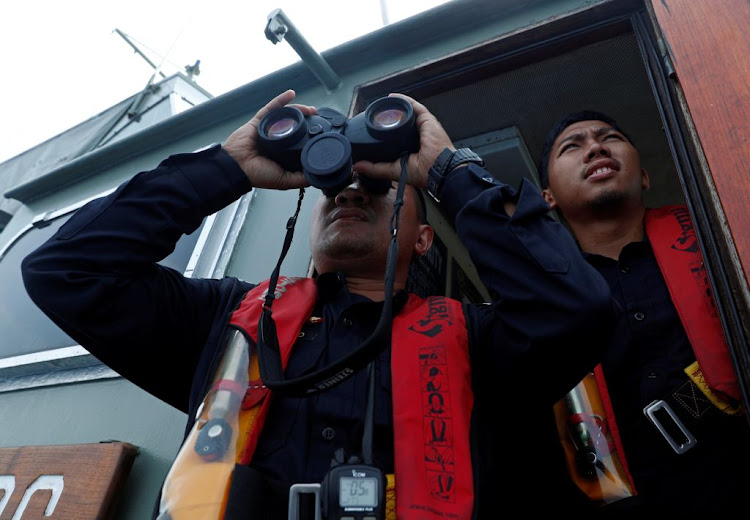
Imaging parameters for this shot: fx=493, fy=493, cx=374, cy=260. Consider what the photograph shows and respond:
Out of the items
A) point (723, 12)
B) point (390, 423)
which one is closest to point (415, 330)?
point (390, 423)

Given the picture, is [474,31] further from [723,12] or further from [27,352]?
[27,352]

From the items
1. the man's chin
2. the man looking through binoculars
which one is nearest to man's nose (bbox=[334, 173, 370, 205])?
the man looking through binoculars

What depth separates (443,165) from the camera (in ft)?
4.06

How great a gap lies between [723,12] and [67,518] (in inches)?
84.4

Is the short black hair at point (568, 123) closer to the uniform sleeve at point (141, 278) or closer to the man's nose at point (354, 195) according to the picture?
the man's nose at point (354, 195)

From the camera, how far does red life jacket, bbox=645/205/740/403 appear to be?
1.10 m

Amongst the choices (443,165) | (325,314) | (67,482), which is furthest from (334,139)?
(67,482)

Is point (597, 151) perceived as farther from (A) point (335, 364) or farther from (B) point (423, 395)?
(A) point (335, 364)

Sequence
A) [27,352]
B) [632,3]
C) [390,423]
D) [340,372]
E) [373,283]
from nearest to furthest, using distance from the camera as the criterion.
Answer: [340,372]
[390,423]
[373,283]
[632,3]
[27,352]

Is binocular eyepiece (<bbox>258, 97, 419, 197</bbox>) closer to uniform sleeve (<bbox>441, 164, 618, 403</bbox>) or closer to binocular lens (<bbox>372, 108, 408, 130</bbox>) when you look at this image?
binocular lens (<bbox>372, 108, 408, 130</bbox>)

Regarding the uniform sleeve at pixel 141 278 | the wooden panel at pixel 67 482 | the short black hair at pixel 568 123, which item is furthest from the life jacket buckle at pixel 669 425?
the wooden panel at pixel 67 482

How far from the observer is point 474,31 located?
6.62 feet

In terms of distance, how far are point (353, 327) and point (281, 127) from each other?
1.94 ft

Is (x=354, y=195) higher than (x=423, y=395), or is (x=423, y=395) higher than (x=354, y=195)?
(x=354, y=195)
